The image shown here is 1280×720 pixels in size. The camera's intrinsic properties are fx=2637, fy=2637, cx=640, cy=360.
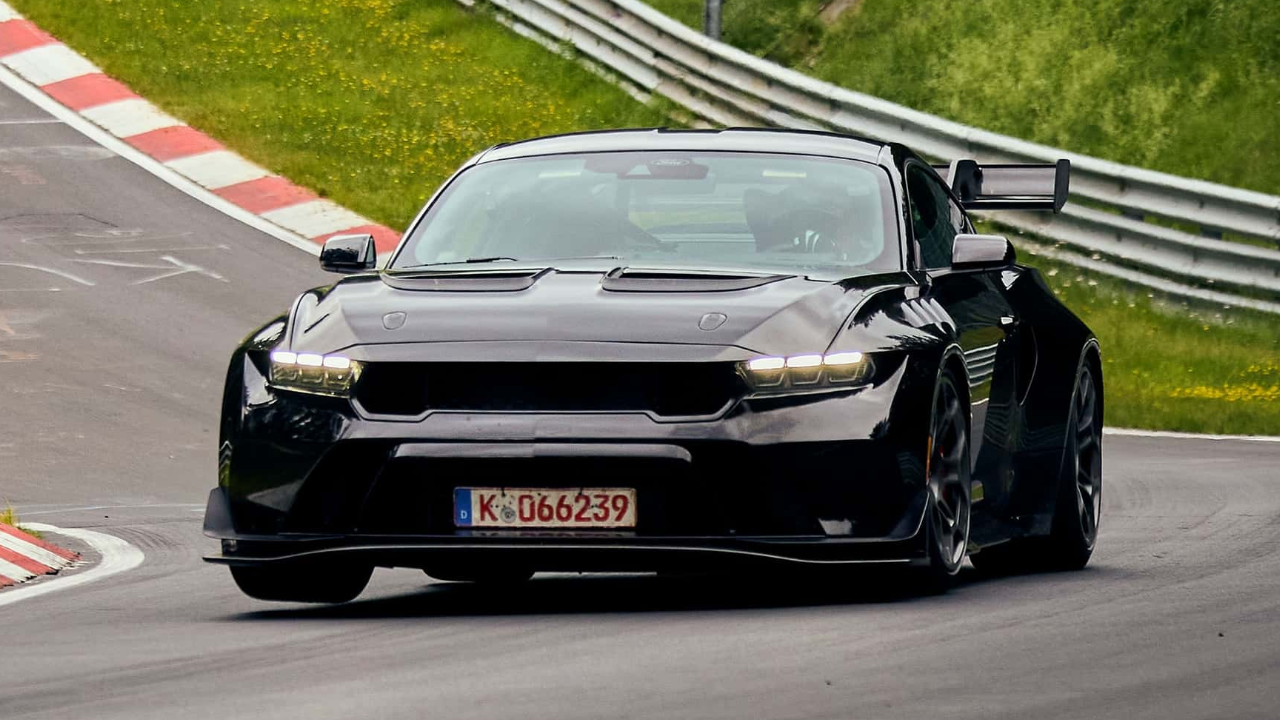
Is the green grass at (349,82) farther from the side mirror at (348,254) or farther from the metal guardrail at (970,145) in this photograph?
the side mirror at (348,254)

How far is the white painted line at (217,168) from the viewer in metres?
21.0

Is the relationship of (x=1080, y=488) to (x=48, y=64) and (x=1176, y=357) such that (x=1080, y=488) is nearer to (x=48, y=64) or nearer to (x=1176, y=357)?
(x=1176, y=357)

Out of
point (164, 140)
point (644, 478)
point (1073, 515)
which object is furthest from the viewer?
point (164, 140)

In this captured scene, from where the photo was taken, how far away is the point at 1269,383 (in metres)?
16.7

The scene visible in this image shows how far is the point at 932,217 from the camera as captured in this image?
8.84 metres

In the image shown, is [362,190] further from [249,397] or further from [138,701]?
[138,701]

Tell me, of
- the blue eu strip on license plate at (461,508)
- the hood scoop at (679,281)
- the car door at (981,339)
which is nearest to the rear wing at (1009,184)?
the car door at (981,339)

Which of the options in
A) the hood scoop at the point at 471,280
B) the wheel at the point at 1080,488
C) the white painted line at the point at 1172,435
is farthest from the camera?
the white painted line at the point at 1172,435

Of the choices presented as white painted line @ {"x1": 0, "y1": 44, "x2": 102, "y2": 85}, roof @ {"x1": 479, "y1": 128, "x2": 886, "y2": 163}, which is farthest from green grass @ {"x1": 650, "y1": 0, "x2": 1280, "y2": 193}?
roof @ {"x1": 479, "y1": 128, "x2": 886, "y2": 163}

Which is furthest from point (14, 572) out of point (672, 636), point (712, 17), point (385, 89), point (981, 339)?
point (385, 89)

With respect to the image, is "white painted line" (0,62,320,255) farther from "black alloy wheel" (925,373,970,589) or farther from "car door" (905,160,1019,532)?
"black alloy wheel" (925,373,970,589)

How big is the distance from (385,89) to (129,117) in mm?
2376

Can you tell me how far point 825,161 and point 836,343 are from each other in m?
1.51

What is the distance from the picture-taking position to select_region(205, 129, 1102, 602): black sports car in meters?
7.14
